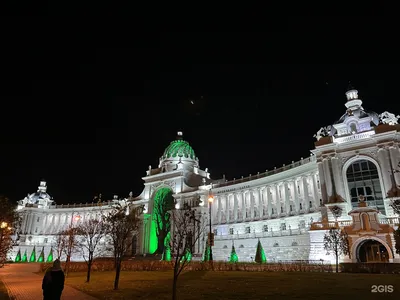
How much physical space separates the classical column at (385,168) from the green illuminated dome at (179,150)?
57.4m

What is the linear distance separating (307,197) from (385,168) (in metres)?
17.3

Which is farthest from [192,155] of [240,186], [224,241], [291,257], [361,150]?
Result: [361,150]

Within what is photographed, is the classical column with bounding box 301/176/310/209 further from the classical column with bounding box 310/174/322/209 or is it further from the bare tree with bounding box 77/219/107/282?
the bare tree with bounding box 77/219/107/282

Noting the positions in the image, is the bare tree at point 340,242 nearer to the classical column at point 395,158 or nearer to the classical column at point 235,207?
the classical column at point 395,158

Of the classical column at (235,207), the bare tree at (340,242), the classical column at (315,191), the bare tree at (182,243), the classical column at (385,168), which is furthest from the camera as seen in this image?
the classical column at (235,207)

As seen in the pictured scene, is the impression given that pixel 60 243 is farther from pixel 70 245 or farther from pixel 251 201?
pixel 251 201

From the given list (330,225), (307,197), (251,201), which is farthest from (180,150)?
(330,225)

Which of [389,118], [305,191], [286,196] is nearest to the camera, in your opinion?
[389,118]

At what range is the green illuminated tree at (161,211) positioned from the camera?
8031 cm

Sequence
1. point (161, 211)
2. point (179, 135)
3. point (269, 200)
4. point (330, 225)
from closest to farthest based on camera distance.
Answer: point (330, 225)
point (269, 200)
point (161, 211)
point (179, 135)

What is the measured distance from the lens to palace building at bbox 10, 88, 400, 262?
3999 cm

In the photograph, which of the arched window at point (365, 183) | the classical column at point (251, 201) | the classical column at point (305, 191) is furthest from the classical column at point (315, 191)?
the classical column at point (251, 201)

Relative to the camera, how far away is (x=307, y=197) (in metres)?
58.1

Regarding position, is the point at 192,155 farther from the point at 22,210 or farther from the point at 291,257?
the point at 22,210
